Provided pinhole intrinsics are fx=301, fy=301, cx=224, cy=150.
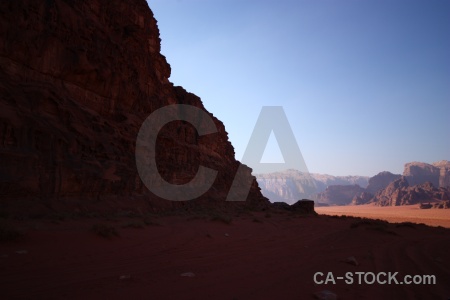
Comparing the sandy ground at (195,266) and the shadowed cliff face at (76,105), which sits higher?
the shadowed cliff face at (76,105)

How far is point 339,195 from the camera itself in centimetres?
13662

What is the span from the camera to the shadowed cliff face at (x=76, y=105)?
14.3 metres

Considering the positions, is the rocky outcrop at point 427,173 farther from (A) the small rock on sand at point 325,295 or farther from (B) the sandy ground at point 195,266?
(A) the small rock on sand at point 325,295

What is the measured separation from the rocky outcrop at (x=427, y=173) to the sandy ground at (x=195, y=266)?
137360 mm

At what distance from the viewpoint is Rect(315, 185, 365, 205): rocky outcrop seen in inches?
5236

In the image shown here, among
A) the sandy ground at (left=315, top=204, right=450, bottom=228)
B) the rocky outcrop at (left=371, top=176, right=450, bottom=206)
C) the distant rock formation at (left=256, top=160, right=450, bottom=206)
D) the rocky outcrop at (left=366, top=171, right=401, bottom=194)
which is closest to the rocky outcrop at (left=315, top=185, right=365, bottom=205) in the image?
the distant rock formation at (left=256, top=160, right=450, bottom=206)

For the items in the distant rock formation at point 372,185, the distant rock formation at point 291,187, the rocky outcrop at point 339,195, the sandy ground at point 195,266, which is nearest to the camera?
the sandy ground at point 195,266

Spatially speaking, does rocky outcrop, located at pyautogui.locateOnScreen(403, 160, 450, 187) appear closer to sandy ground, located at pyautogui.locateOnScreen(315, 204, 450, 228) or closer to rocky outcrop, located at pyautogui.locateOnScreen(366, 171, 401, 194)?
rocky outcrop, located at pyautogui.locateOnScreen(366, 171, 401, 194)

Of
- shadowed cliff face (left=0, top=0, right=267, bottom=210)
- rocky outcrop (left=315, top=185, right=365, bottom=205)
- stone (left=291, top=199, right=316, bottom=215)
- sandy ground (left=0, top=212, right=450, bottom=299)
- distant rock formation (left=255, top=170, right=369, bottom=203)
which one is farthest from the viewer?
distant rock formation (left=255, top=170, right=369, bottom=203)

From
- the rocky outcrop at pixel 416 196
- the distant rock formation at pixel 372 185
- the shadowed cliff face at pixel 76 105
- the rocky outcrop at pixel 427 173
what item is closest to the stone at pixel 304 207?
the shadowed cliff face at pixel 76 105

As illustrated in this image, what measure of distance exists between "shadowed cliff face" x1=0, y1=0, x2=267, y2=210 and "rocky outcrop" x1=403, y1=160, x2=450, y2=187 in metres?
130

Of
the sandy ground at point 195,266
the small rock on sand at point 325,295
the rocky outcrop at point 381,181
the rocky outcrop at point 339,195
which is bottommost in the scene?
the sandy ground at point 195,266

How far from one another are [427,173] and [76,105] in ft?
485

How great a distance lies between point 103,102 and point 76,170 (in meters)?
7.23
